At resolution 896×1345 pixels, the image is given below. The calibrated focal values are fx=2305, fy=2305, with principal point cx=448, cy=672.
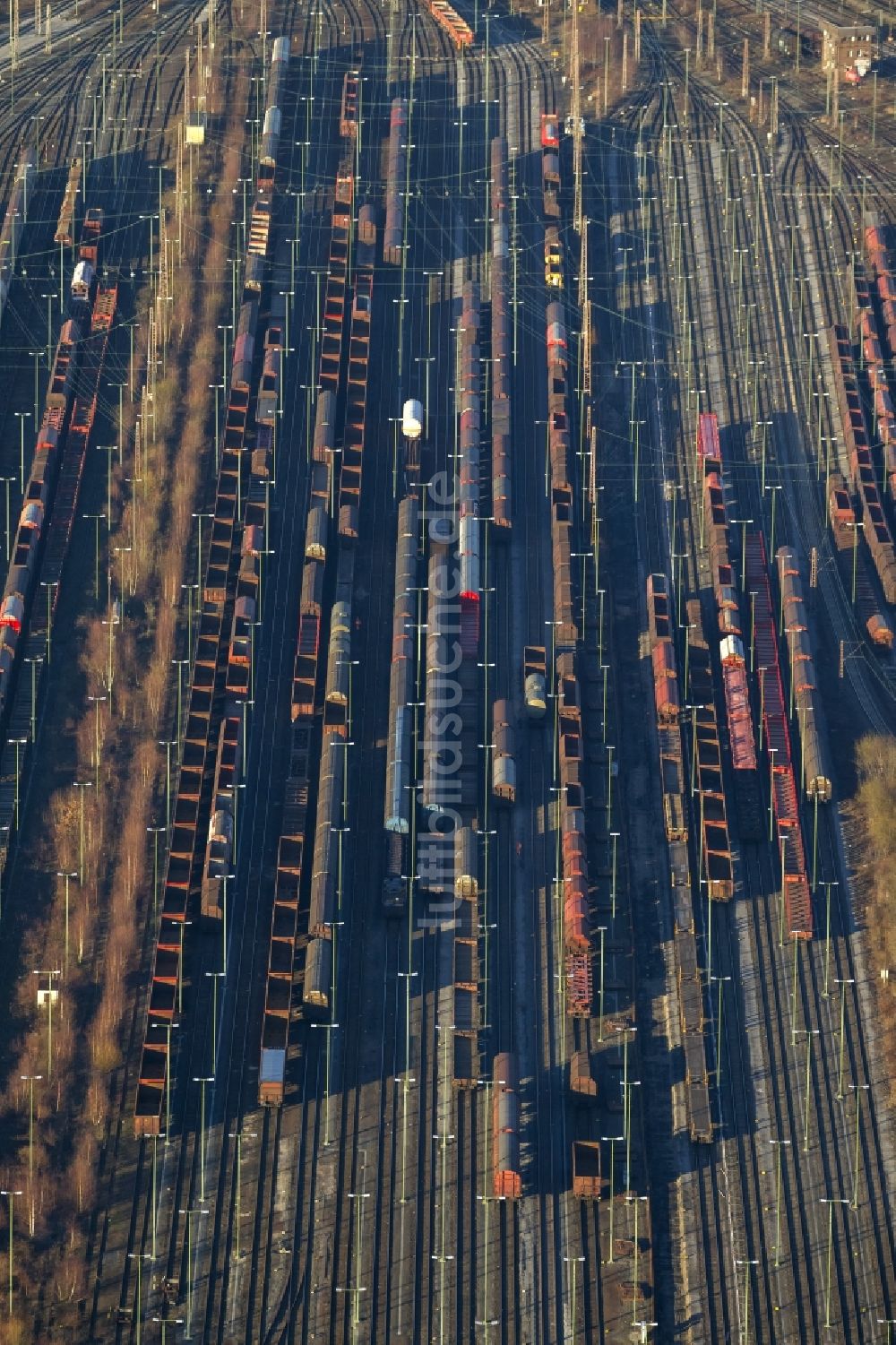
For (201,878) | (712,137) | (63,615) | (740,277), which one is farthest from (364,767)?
(712,137)

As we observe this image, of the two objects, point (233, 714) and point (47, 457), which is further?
point (47, 457)

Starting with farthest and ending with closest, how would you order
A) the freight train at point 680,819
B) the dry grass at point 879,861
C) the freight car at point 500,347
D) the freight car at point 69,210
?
the freight car at point 69,210, the freight car at point 500,347, the dry grass at point 879,861, the freight train at point 680,819

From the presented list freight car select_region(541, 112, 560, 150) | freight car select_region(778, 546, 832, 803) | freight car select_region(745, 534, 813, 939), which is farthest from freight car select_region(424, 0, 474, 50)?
freight car select_region(778, 546, 832, 803)

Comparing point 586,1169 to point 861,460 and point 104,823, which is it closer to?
point 104,823

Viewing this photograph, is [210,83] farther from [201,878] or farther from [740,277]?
[201,878]

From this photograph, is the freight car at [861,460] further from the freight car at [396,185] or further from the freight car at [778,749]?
the freight car at [396,185]

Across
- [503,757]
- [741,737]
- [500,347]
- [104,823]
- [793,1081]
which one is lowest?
[793,1081]

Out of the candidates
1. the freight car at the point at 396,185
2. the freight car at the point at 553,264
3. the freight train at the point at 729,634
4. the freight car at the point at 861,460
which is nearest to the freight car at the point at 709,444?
the freight train at the point at 729,634

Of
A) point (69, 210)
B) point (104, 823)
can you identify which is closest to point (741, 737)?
point (104, 823)
